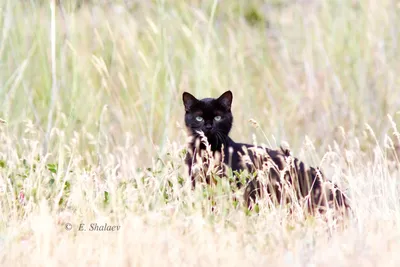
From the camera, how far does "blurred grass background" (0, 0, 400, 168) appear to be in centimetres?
607

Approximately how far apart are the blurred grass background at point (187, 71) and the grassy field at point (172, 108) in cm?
2

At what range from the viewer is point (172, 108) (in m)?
6.25

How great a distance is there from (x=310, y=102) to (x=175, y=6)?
1499 millimetres

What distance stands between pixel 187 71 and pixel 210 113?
5.06 ft

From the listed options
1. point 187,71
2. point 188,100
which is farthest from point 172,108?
point 188,100

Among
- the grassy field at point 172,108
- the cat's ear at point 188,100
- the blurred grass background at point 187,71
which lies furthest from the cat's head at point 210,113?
the blurred grass background at point 187,71

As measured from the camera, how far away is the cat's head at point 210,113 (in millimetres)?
5141

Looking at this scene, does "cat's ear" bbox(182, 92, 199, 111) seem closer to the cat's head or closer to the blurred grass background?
the cat's head

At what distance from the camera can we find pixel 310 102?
6.75 m

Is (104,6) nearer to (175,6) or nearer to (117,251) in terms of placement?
(175,6)

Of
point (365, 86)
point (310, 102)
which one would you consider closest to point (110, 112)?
point (310, 102)

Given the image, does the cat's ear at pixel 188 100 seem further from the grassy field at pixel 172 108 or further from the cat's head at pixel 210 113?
the grassy field at pixel 172 108

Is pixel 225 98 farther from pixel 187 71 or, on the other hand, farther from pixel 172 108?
pixel 187 71

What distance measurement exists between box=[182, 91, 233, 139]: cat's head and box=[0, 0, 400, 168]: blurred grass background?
23.9 inches
